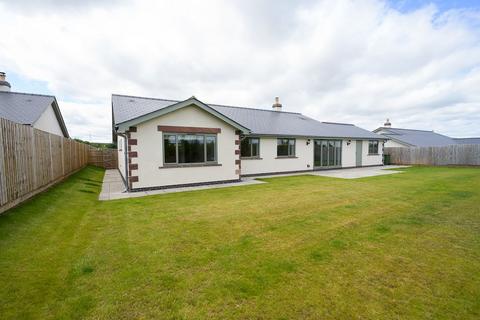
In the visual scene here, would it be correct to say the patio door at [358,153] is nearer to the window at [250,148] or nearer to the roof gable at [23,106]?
the window at [250,148]

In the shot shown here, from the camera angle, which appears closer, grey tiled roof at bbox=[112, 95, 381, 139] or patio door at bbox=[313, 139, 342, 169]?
grey tiled roof at bbox=[112, 95, 381, 139]

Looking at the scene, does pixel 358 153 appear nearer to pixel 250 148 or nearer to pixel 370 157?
pixel 370 157

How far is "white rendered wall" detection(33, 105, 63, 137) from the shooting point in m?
14.5

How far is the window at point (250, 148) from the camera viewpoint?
14.5 metres

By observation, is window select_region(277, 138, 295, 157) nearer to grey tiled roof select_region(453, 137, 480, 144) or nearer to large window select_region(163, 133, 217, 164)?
large window select_region(163, 133, 217, 164)

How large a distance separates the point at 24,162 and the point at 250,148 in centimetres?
1089

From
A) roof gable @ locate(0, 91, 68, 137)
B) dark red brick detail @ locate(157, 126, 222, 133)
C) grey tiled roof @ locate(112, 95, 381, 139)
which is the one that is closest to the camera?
dark red brick detail @ locate(157, 126, 222, 133)

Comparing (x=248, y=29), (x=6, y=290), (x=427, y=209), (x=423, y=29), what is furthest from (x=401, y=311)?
(x=423, y=29)

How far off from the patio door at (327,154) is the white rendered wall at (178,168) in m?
8.62

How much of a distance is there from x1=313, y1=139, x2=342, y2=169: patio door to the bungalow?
8 cm

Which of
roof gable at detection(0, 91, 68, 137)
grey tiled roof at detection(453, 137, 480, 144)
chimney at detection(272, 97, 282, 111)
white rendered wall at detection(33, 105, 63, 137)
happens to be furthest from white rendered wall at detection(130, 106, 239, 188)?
grey tiled roof at detection(453, 137, 480, 144)

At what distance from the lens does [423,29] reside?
13867 millimetres

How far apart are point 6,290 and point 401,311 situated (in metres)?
4.88

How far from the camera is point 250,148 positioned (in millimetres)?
14766
